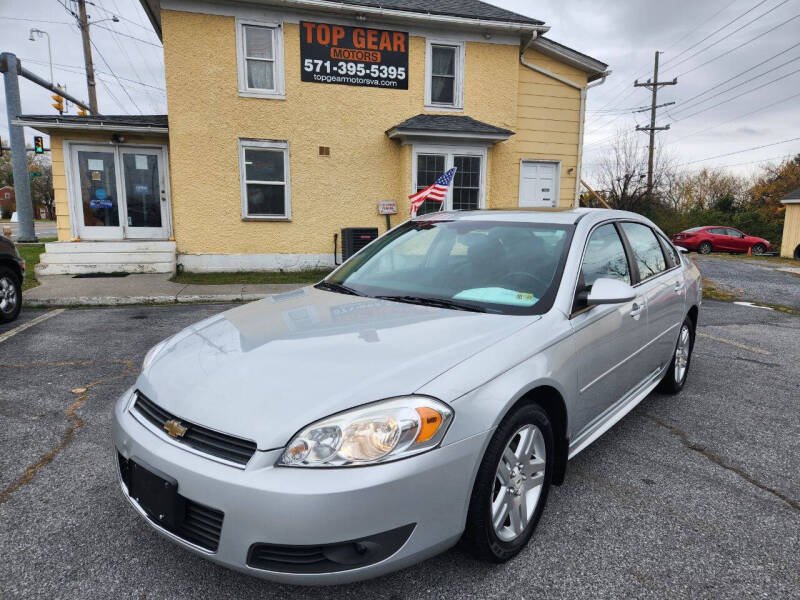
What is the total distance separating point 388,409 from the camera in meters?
1.80

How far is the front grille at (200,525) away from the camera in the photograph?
5.76ft

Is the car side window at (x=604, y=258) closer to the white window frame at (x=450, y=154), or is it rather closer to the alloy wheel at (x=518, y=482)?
the alloy wheel at (x=518, y=482)

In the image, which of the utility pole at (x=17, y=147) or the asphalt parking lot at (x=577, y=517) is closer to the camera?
the asphalt parking lot at (x=577, y=517)

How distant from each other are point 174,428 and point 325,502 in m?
0.68

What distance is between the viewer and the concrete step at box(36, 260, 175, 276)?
33.4 feet

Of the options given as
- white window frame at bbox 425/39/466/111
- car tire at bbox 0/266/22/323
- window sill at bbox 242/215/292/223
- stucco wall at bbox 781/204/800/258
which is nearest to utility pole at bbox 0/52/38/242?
window sill at bbox 242/215/292/223

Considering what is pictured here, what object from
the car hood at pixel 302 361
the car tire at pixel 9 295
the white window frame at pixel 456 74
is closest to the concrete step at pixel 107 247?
the car tire at pixel 9 295

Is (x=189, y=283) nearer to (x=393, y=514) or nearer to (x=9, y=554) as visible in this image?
(x=9, y=554)

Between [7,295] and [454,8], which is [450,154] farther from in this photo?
[7,295]

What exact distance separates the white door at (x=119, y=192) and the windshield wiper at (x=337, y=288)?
32.4 ft

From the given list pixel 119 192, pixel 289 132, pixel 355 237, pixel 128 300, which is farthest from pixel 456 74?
pixel 128 300

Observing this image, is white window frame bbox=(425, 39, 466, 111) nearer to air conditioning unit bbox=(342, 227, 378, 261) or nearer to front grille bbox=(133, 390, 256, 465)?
air conditioning unit bbox=(342, 227, 378, 261)

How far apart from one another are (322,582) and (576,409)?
4.85ft

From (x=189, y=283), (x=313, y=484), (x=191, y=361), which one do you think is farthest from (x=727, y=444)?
(x=189, y=283)
